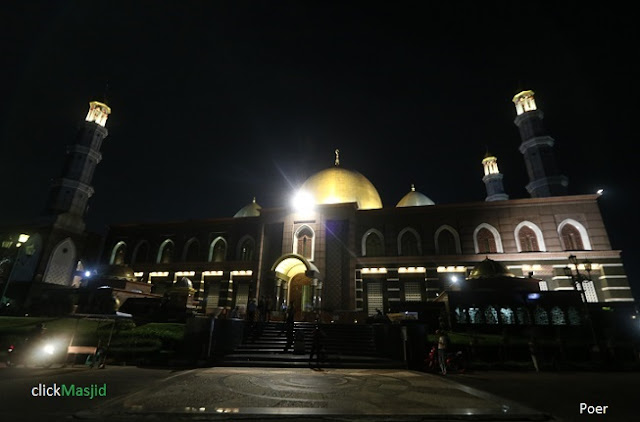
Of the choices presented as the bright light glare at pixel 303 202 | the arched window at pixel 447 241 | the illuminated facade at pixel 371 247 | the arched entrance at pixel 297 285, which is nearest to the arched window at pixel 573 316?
the illuminated facade at pixel 371 247

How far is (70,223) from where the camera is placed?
113ft

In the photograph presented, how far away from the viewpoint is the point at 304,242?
27141 millimetres

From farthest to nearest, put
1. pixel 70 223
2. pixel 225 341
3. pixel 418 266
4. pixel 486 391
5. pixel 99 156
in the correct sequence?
pixel 99 156 → pixel 70 223 → pixel 418 266 → pixel 225 341 → pixel 486 391

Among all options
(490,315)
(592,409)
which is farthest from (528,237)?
(592,409)

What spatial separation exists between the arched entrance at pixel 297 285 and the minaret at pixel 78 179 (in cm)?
2688

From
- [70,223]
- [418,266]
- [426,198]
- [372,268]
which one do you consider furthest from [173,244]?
[426,198]

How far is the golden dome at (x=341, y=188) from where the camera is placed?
30156 millimetres

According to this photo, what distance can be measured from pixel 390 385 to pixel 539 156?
31795mm

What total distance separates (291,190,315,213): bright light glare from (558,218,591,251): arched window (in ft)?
66.9

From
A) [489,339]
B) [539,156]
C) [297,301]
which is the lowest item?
[489,339]

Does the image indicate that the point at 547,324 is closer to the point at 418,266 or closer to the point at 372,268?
the point at 418,266

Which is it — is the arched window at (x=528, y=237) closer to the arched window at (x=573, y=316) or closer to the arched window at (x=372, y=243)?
the arched window at (x=573, y=316)

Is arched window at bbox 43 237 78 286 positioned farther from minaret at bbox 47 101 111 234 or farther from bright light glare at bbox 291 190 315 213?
bright light glare at bbox 291 190 315 213

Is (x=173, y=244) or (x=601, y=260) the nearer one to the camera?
(x=601, y=260)
